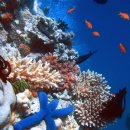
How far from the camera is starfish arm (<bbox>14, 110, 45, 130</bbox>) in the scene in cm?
500

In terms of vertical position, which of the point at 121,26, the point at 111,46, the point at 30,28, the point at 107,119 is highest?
the point at 111,46

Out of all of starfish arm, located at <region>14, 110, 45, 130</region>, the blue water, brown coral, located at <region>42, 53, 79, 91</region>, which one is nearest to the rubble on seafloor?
brown coral, located at <region>42, 53, 79, 91</region>

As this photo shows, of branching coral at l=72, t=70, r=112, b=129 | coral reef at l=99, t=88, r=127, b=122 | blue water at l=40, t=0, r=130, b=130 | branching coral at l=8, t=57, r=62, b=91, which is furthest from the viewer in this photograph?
blue water at l=40, t=0, r=130, b=130

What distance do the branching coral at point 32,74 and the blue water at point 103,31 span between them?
22003 millimetres

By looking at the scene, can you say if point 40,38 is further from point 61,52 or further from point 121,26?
point 121,26

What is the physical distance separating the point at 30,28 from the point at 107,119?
3838mm

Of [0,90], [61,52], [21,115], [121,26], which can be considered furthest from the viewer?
[121,26]

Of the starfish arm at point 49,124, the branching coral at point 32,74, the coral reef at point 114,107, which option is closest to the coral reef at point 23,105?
the starfish arm at point 49,124

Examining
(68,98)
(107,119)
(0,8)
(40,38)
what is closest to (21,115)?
(68,98)

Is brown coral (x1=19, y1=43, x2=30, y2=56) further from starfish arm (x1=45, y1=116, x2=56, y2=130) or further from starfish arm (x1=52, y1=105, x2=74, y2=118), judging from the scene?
starfish arm (x1=45, y1=116, x2=56, y2=130)

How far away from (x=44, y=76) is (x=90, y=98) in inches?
69.9

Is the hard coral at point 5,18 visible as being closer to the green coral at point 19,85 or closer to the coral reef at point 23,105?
the green coral at point 19,85

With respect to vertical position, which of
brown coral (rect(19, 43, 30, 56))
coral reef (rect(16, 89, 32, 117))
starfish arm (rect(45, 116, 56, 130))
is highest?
Answer: brown coral (rect(19, 43, 30, 56))

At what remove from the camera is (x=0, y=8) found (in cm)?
940
